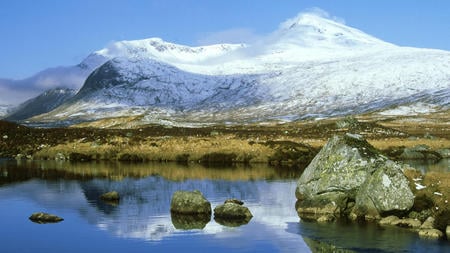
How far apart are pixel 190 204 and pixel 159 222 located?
3044mm

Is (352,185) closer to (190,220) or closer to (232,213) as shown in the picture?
(232,213)

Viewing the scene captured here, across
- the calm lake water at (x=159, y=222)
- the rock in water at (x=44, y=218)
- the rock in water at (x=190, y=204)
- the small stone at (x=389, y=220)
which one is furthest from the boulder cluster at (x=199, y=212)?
the small stone at (x=389, y=220)

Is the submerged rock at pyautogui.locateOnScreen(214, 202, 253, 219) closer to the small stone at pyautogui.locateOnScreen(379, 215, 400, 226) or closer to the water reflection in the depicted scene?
the small stone at pyautogui.locateOnScreen(379, 215, 400, 226)

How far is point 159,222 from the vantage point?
117 feet

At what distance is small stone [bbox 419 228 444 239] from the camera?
101ft

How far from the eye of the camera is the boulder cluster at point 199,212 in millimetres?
36094

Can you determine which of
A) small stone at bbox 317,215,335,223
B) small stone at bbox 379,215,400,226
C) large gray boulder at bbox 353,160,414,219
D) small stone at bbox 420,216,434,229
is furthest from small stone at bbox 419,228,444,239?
small stone at bbox 317,215,335,223

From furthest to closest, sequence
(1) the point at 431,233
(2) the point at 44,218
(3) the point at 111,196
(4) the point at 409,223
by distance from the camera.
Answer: (3) the point at 111,196, (2) the point at 44,218, (4) the point at 409,223, (1) the point at 431,233

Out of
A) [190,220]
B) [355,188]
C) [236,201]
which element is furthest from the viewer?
[236,201]

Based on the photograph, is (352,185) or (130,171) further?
(130,171)

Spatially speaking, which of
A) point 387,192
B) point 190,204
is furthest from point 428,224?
point 190,204

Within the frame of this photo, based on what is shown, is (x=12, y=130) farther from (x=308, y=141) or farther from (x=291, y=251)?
(x=291, y=251)

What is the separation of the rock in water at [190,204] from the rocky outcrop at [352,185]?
5.91 m

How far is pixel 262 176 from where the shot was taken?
5894 cm
